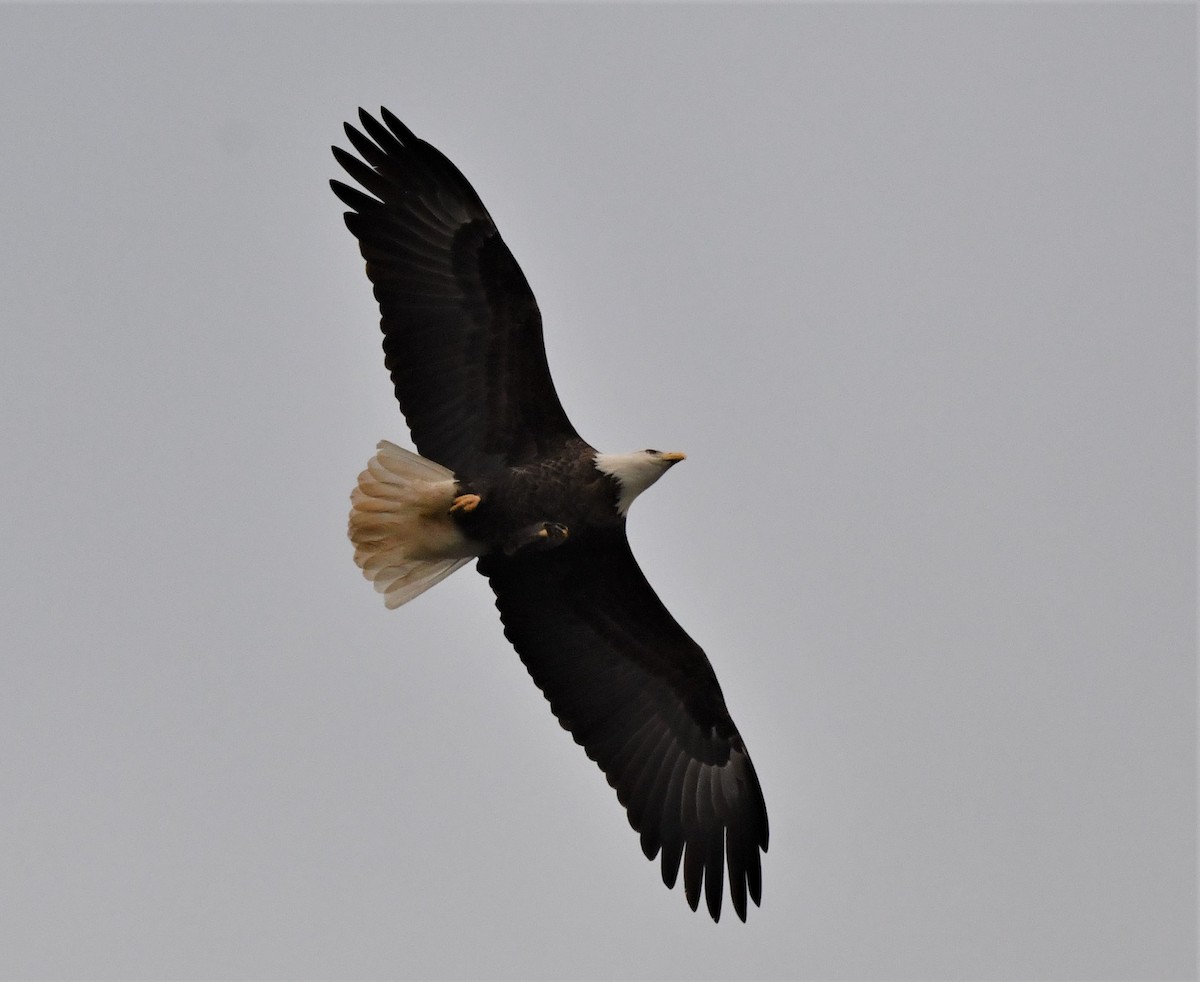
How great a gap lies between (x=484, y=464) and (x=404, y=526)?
580 millimetres

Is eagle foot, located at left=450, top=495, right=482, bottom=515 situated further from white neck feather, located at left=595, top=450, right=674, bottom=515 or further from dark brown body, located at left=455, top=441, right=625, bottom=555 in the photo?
white neck feather, located at left=595, top=450, right=674, bottom=515

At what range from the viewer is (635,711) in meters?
12.0

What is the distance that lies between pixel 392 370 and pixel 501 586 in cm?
143

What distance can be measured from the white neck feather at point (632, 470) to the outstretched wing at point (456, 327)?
35 centimetres

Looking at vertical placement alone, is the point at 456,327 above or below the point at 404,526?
above

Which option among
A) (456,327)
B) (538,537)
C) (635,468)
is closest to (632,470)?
(635,468)

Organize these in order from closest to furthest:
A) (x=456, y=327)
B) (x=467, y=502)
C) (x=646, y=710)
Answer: (x=467, y=502) → (x=456, y=327) → (x=646, y=710)

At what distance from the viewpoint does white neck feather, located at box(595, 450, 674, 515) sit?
1119 centimetres

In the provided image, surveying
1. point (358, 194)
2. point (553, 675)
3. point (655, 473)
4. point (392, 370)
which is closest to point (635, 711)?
point (553, 675)

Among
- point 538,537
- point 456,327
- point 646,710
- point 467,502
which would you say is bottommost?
point 646,710

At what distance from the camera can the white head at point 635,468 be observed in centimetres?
1119

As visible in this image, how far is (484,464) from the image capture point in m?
11.4

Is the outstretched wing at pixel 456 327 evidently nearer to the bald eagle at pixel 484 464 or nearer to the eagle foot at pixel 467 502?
the bald eagle at pixel 484 464

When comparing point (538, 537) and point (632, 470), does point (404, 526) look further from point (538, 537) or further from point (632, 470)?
point (632, 470)
